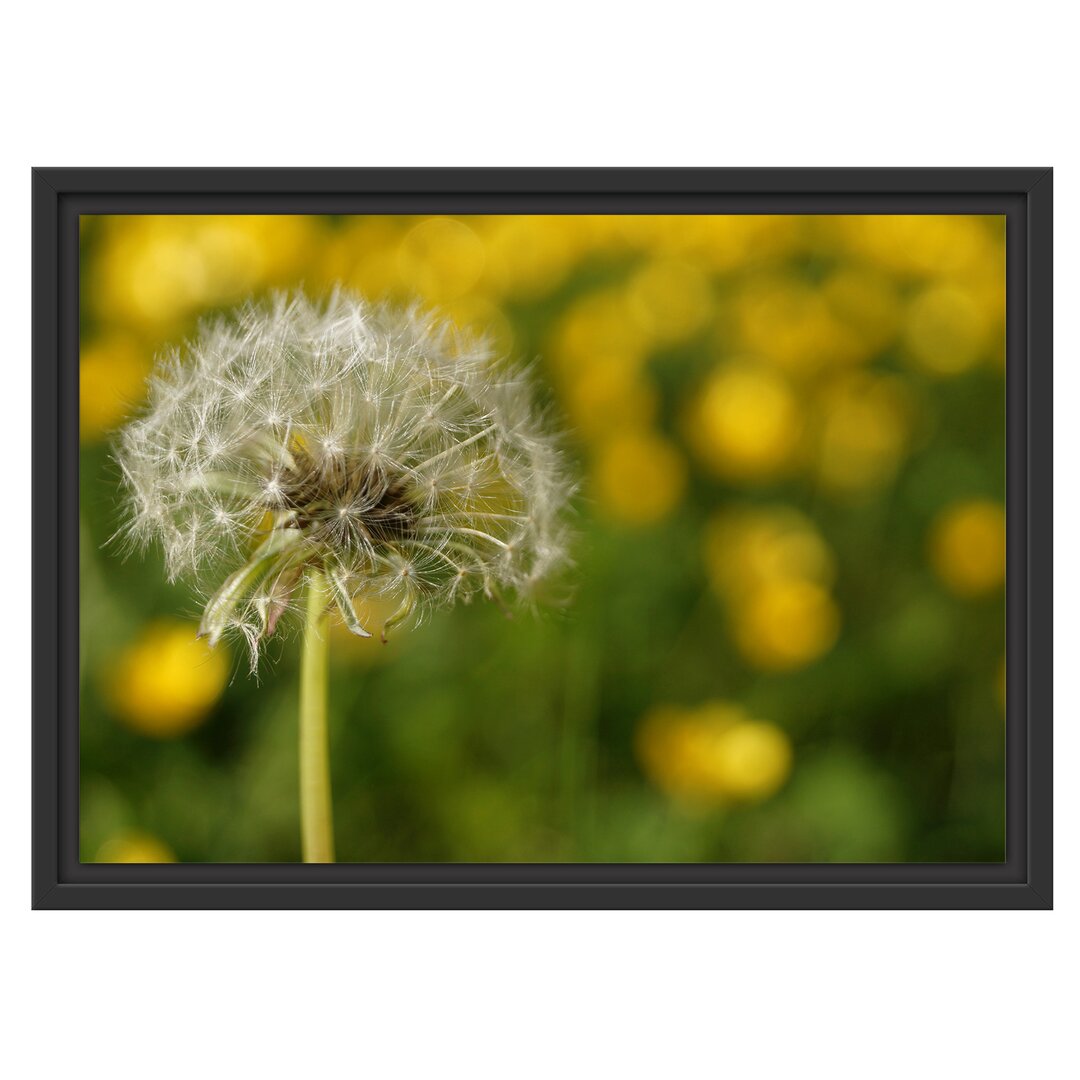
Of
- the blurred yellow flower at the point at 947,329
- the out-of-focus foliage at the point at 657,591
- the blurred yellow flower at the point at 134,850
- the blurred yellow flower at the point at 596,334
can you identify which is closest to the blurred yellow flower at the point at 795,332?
the out-of-focus foliage at the point at 657,591

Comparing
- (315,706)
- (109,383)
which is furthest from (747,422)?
(109,383)

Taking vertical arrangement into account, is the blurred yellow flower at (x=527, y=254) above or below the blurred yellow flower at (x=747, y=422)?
above

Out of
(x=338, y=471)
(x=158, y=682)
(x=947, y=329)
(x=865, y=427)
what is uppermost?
(x=947, y=329)

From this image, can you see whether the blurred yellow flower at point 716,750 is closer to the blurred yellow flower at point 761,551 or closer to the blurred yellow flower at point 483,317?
the blurred yellow flower at point 761,551

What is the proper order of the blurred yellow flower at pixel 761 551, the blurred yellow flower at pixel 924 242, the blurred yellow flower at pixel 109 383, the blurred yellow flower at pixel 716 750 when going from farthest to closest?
the blurred yellow flower at pixel 761 551
the blurred yellow flower at pixel 716 750
the blurred yellow flower at pixel 924 242
the blurred yellow flower at pixel 109 383

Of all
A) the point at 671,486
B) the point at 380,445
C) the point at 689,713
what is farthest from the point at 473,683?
the point at 380,445

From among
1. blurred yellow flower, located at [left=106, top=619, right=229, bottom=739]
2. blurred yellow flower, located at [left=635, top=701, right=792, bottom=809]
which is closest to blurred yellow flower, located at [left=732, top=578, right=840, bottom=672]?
blurred yellow flower, located at [left=635, top=701, right=792, bottom=809]

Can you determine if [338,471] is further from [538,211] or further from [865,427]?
[865,427]
